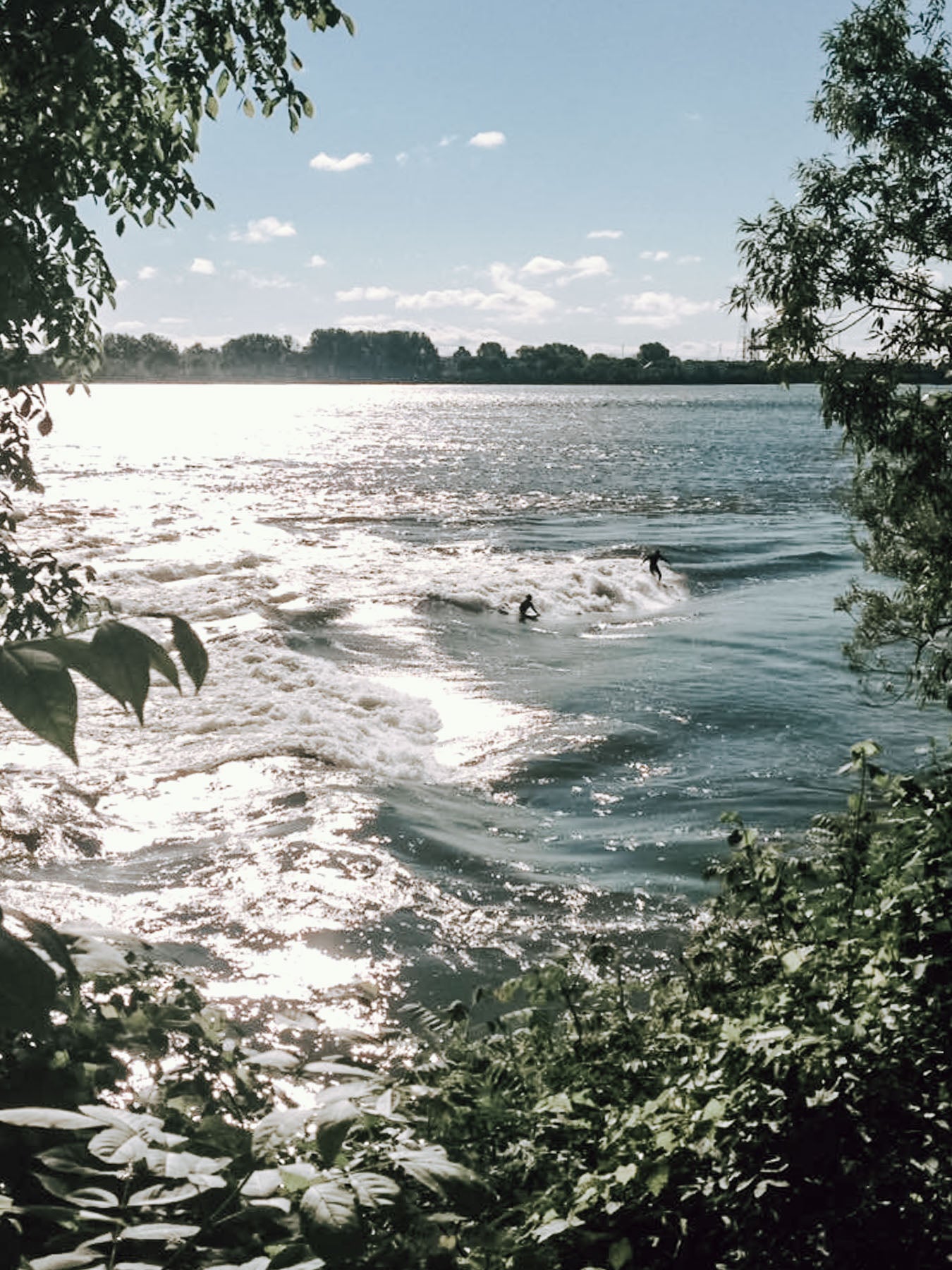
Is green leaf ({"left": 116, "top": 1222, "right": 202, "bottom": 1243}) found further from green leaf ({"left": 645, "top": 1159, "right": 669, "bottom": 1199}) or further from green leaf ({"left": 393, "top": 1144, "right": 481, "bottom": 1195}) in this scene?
green leaf ({"left": 645, "top": 1159, "right": 669, "bottom": 1199})

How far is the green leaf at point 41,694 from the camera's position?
154cm

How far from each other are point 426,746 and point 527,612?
12888 millimetres

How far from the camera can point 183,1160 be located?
7.54ft

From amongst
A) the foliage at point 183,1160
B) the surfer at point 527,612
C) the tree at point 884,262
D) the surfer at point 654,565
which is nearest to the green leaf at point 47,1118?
the foliage at point 183,1160

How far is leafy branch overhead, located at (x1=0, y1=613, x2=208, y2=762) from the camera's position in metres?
1.55

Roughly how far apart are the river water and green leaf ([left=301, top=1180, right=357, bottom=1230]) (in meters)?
1.35

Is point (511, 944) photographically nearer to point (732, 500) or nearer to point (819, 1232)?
point (819, 1232)

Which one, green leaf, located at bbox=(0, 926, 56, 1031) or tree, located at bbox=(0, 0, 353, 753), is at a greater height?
tree, located at bbox=(0, 0, 353, 753)

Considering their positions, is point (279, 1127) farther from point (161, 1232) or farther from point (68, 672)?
point (68, 672)

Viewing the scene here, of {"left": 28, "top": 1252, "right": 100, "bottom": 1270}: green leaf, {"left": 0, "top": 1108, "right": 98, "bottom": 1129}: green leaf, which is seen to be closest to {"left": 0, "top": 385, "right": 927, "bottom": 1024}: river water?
{"left": 0, "top": 1108, "right": 98, "bottom": 1129}: green leaf

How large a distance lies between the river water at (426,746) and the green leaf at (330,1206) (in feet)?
4.43

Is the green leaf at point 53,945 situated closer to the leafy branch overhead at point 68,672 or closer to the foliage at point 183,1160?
the foliage at point 183,1160

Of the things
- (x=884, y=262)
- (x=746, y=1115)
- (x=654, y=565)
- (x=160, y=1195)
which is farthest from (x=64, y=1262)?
(x=654, y=565)

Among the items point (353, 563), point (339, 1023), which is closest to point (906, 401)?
point (339, 1023)
